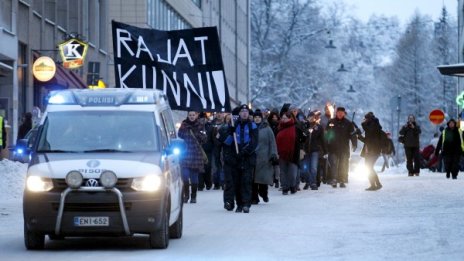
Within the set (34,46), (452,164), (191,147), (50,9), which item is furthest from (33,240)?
(50,9)

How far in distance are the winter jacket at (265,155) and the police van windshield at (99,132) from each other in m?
9.67

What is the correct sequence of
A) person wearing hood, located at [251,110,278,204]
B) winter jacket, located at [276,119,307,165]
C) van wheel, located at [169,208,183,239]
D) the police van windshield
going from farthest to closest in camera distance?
1. winter jacket, located at [276,119,307,165]
2. person wearing hood, located at [251,110,278,204]
3. van wheel, located at [169,208,183,239]
4. the police van windshield

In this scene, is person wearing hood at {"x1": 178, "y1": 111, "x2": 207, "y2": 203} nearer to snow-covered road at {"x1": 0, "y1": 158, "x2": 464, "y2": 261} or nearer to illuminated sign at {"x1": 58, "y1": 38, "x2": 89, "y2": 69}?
snow-covered road at {"x1": 0, "y1": 158, "x2": 464, "y2": 261}

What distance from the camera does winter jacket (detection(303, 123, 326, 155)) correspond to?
108ft

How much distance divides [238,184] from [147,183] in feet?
26.9

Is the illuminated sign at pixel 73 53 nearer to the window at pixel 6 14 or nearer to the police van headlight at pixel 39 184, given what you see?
the window at pixel 6 14

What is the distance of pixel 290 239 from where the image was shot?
1723 centimetres

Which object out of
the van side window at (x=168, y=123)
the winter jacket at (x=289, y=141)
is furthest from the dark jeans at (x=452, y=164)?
the van side window at (x=168, y=123)

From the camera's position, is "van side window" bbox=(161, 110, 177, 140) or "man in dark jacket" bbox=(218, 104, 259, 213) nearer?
"van side window" bbox=(161, 110, 177, 140)

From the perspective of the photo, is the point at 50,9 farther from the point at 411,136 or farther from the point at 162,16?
the point at 162,16

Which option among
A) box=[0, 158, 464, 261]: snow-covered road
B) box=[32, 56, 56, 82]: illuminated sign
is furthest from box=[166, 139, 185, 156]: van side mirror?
box=[32, 56, 56, 82]: illuminated sign

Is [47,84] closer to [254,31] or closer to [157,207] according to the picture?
[157,207]

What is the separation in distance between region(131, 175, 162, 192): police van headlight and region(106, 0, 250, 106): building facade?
42.9 meters

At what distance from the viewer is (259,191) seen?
27.0 m
